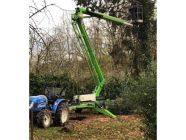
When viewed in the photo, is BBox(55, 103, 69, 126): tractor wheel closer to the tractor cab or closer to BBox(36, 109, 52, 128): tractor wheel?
BBox(36, 109, 52, 128): tractor wheel

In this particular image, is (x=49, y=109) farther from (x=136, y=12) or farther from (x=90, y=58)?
(x=136, y=12)

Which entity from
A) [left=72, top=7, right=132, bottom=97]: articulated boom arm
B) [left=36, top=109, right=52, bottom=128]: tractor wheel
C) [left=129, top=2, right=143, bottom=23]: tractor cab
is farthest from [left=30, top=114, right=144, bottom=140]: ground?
[left=129, top=2, right=143, bottom=23]: tractor cab

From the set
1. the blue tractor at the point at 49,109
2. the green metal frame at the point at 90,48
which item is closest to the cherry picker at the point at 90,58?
the green metal frame at the point at 90,48

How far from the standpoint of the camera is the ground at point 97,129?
427 centimetres

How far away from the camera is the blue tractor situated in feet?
14.3

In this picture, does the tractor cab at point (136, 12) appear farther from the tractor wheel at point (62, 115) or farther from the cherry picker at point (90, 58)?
the tractor wheel at point (62, 115)

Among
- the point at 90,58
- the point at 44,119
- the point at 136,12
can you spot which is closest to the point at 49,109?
the point at 44,119

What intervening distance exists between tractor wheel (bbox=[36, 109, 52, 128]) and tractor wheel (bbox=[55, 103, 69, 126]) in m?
0.06

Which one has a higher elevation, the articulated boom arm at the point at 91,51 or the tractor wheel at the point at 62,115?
the articulated boom arm at the point at 91,51

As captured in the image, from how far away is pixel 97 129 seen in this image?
14.2ft

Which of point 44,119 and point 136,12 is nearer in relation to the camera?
point 136,12

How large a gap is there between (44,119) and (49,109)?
89 millimetres

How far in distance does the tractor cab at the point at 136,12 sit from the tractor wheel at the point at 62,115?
81 cm
